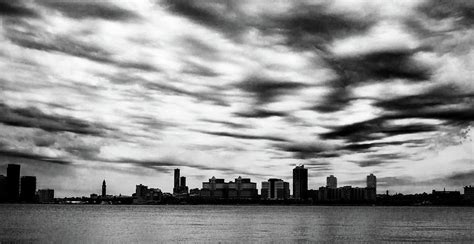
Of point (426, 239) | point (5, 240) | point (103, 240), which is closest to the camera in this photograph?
point (5, 240)

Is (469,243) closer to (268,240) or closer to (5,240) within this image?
(268,240)

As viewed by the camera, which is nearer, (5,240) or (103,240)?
(5,240)

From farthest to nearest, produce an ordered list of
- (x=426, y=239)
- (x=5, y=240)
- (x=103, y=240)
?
(x=426, y=239), (x=103, y=240), (x=5, y=240)

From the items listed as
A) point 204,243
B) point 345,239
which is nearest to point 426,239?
point 345,239

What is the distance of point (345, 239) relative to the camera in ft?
329

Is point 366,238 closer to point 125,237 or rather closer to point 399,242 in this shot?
point 399,242

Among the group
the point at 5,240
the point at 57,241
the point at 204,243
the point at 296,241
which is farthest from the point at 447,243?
the point at 5,240

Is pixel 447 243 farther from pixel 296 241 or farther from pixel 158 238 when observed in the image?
pixel 158 238

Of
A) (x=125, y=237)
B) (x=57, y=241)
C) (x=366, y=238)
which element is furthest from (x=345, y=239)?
(x=57, y=241)

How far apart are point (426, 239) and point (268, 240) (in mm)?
31692

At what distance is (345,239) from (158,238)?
35.9 metres

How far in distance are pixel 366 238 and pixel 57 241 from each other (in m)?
58.2

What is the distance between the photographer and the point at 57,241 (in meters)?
91.8

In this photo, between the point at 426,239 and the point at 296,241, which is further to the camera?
the point at 426,239
